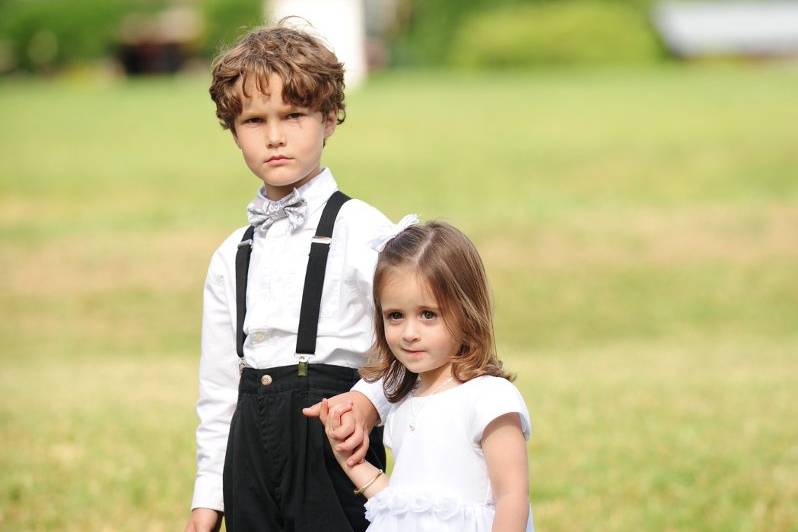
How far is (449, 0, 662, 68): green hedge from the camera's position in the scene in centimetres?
3838

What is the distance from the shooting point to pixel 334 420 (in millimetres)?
2900

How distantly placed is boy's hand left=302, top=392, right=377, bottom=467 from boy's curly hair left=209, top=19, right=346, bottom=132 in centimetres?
72

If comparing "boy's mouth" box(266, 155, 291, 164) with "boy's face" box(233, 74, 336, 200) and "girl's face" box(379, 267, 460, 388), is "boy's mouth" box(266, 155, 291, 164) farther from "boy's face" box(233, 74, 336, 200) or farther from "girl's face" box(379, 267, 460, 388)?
"girl's face" box(379, 267, 460, 388)

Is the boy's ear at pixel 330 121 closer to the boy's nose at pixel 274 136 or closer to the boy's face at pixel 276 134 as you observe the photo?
the boy's face at pixel 276 134

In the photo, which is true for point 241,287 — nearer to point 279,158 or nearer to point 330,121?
point 279,158

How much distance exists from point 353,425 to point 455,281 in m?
0.41

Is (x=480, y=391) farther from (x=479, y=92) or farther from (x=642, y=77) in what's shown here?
(x=642, y=77)

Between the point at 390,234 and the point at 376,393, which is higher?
the point at 390,234

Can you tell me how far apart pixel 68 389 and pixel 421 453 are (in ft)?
22.6

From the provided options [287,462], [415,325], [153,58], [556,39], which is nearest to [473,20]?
[556,39]

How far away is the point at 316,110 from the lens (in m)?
3.12

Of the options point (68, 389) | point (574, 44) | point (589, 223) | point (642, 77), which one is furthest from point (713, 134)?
point (574, 44)

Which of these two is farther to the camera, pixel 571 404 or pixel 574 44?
pixel 574 44

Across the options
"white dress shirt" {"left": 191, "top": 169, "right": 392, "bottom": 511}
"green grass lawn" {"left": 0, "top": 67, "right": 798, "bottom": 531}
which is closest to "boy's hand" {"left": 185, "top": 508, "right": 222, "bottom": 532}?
"white dress shirt" {"left": 191, "top": 169, "right": 392, "bottom": 511}
